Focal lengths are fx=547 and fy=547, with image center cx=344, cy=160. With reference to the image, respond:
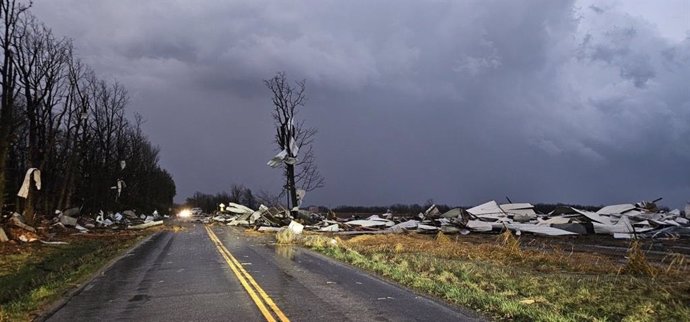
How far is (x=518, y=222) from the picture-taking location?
1585 inches

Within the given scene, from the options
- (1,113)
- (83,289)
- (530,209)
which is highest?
(1,113)

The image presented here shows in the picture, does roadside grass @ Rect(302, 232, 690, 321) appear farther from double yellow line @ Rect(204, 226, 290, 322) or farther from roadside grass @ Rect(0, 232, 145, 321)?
roadside grass @ Rect(0, 232, 145, 321)

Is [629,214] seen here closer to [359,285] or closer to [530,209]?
[530,209]

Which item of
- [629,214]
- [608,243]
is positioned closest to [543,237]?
[608,243]

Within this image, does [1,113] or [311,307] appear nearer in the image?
[311,307]

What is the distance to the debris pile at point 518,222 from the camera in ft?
113

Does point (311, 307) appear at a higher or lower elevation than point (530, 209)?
lower

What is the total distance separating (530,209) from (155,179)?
89.7 metres

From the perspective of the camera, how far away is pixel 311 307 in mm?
9547

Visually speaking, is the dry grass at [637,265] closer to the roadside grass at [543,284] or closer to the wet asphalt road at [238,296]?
the roadside grass at [543,284]

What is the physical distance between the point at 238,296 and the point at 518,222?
108 ft

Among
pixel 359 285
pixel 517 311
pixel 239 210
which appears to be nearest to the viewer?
pixel 517 311

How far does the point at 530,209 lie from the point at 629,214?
25.1 feet

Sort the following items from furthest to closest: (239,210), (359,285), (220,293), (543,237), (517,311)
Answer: (239,210) < (543,237) < (359,285) < (220,293) < (517,311)
